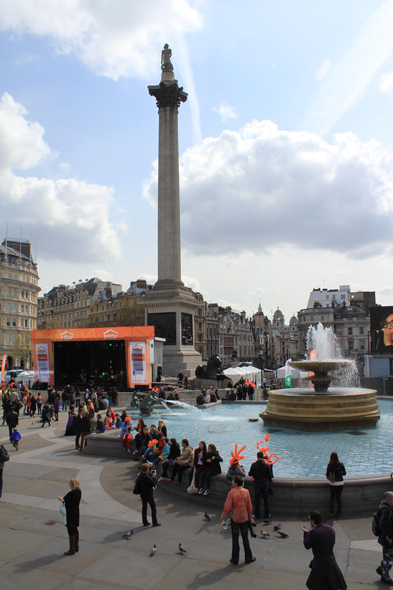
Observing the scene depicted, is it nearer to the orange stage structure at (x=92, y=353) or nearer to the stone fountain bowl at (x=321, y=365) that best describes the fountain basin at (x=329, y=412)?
the stone fountain bowl at (x=321, y=365)

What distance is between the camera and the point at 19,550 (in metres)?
7.73

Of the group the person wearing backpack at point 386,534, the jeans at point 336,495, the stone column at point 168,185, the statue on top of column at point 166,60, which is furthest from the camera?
the statue on top of column at point 166,60

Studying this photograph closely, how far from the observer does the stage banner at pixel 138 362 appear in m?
30.9

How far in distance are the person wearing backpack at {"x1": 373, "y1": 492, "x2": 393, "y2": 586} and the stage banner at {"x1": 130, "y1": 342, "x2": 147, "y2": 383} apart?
2523cm

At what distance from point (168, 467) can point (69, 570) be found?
4339mm

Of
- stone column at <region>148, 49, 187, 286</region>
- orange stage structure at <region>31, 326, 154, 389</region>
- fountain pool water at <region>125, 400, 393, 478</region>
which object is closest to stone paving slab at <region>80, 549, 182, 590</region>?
fountain pool water at <region>125, 400, 393, 478</region>

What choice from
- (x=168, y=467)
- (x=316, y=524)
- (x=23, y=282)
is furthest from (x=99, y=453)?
(x=23, y=282)

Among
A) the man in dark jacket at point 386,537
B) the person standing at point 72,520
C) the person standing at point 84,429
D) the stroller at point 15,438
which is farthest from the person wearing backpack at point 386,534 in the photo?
the stroller at point 15,438

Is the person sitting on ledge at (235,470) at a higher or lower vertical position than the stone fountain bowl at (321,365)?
lower

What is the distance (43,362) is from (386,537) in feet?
112

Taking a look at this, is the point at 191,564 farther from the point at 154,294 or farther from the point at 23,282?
the point at 23,282

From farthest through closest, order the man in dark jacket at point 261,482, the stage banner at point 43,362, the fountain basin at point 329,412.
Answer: the stage banner at point 43,362 < the fountain basin at point 329,412 < the man in dark jacket at point 261,482

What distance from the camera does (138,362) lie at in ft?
102

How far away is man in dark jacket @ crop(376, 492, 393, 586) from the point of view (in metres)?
6.35
